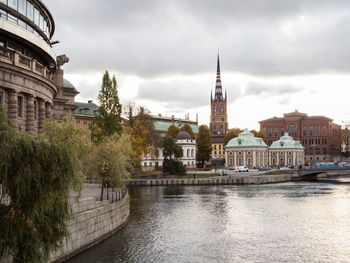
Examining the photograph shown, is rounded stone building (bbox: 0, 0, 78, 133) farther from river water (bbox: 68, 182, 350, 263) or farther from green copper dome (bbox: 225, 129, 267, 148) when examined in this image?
green copper dome (bbox: 225, 129, 267, 148)

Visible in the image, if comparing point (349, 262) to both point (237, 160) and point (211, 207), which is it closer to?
point (211, 207)

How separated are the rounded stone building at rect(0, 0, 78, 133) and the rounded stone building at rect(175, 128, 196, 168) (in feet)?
280

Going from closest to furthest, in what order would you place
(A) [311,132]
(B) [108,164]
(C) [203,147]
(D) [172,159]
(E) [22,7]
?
(E) [22,7] < (B) [108,164] < (D) [172,159] < (C) [203,147] < (A) [311,132]

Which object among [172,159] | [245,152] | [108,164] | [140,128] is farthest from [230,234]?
[245,152]

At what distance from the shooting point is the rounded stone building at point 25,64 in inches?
1304

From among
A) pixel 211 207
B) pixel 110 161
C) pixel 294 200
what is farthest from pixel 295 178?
pixel 110 161

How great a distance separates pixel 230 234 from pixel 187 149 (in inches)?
3731

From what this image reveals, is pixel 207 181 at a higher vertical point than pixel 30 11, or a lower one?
lower

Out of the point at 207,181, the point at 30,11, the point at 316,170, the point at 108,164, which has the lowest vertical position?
the point at 207,181

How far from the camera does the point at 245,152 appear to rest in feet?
466

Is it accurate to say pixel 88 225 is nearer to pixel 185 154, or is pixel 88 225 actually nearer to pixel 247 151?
pixel 185 154

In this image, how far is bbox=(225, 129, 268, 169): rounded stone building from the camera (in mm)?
142000

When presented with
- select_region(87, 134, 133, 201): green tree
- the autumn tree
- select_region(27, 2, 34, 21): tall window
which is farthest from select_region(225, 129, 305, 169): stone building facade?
select_region(27, 2, 34, 21): tall window

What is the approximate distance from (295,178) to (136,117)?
47.3 meters
